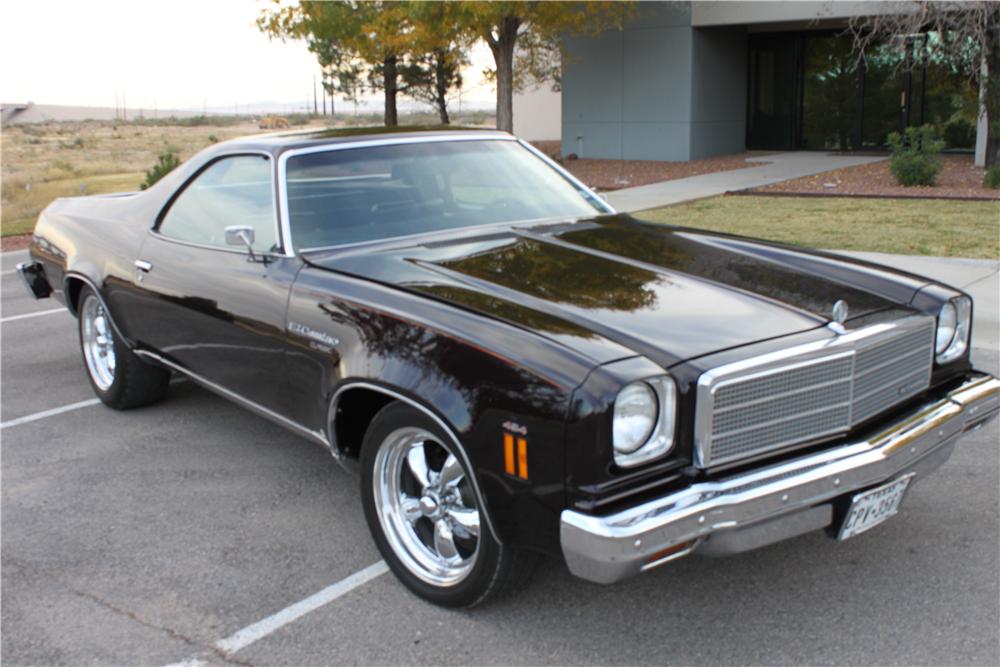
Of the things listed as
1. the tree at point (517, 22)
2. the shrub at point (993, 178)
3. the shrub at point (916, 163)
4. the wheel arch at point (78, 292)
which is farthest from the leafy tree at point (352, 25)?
the wheel arch at point (78, 292)

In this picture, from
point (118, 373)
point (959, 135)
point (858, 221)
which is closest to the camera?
point (118, 373)

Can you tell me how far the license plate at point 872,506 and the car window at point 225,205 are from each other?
2.52 metres

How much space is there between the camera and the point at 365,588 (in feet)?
11.7

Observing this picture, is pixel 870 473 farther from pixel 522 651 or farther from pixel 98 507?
pixel 98 507

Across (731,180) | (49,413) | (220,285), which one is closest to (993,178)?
(731,180)

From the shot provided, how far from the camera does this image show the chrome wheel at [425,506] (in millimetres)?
3352

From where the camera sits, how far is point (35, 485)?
4711mm

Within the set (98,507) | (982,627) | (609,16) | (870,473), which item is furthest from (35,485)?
(609,16)

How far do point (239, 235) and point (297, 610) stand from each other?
159cm

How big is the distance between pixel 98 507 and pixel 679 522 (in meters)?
2.90

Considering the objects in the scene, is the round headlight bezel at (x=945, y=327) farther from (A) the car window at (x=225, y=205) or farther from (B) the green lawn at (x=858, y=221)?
(B) the green lawn at (x=858, y=221)

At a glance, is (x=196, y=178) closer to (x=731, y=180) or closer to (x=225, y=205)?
(x=225, y=205)

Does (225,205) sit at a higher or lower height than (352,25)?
lower

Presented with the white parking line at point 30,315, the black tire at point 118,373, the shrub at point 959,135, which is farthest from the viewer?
the shrub at point 959,135
